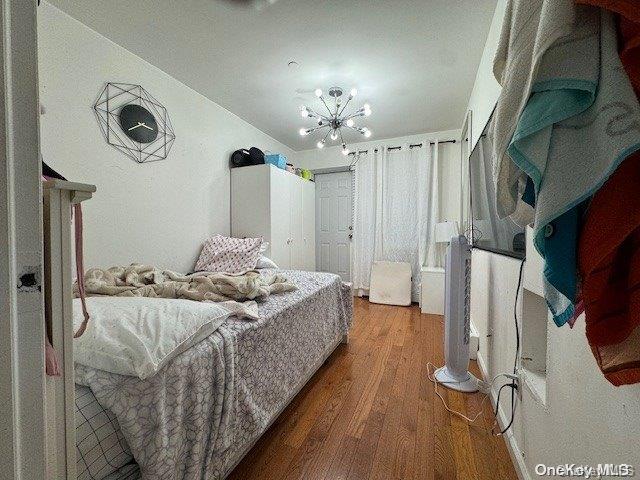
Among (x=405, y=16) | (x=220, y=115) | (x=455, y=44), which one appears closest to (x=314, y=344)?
(x=405, y=16)

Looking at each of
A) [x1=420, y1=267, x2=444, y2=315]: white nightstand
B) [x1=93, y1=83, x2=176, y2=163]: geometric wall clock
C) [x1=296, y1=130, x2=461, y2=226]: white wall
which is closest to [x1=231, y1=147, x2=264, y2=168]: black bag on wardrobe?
[x1=93, y1=83, x2=176, y2=163]: geometric wall clock

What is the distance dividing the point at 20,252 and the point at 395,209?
3.86 meters

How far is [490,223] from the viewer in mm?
1577

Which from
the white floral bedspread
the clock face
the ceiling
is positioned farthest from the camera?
the clock face

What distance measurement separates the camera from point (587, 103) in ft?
1.33

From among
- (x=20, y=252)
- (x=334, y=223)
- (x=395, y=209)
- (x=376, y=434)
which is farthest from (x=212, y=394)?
(x=334, y=223)

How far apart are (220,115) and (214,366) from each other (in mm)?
2845

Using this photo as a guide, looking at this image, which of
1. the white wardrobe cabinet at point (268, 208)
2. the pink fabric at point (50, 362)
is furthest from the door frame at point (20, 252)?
the white wardrobe cabinet at point (268, 208)

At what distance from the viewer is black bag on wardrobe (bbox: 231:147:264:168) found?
311 cm

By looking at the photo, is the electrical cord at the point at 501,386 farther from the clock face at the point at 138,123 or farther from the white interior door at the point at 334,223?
the clock face at the point at 138,123

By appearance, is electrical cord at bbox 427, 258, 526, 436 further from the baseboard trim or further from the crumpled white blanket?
the crumpled white blanket

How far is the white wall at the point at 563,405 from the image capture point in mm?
567

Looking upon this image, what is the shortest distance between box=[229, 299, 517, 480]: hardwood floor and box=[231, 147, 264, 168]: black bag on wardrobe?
8.02 feet

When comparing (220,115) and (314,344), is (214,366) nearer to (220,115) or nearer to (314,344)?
(314,344)
